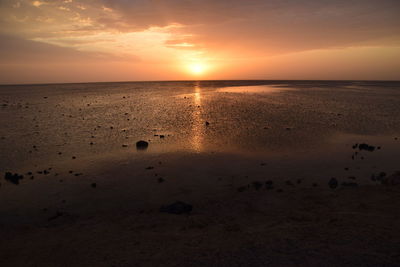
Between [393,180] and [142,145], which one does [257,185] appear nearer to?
[393,180]

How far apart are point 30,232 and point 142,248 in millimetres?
5898

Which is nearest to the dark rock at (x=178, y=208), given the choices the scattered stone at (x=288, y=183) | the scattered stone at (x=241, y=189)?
the scattered stone at (x=241, y=189)

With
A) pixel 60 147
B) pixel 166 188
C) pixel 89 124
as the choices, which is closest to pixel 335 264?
pixel 166 188

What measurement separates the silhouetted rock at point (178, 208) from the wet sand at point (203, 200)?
346 millimetres

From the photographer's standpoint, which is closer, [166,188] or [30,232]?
[30,232]

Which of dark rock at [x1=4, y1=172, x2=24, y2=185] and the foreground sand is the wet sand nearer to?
the foreground sand

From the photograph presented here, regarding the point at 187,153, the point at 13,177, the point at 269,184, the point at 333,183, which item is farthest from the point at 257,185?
the point at 13,177

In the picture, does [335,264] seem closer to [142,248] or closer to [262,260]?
[262,260]

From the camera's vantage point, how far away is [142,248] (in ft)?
31.2

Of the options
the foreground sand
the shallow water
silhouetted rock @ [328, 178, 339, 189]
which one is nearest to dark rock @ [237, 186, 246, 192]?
the shallow water

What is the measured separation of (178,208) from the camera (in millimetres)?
12961

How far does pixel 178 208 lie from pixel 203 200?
2.03m

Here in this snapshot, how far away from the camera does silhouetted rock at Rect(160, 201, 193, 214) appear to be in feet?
42.2

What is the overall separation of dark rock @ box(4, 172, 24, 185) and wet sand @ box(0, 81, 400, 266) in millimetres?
272
